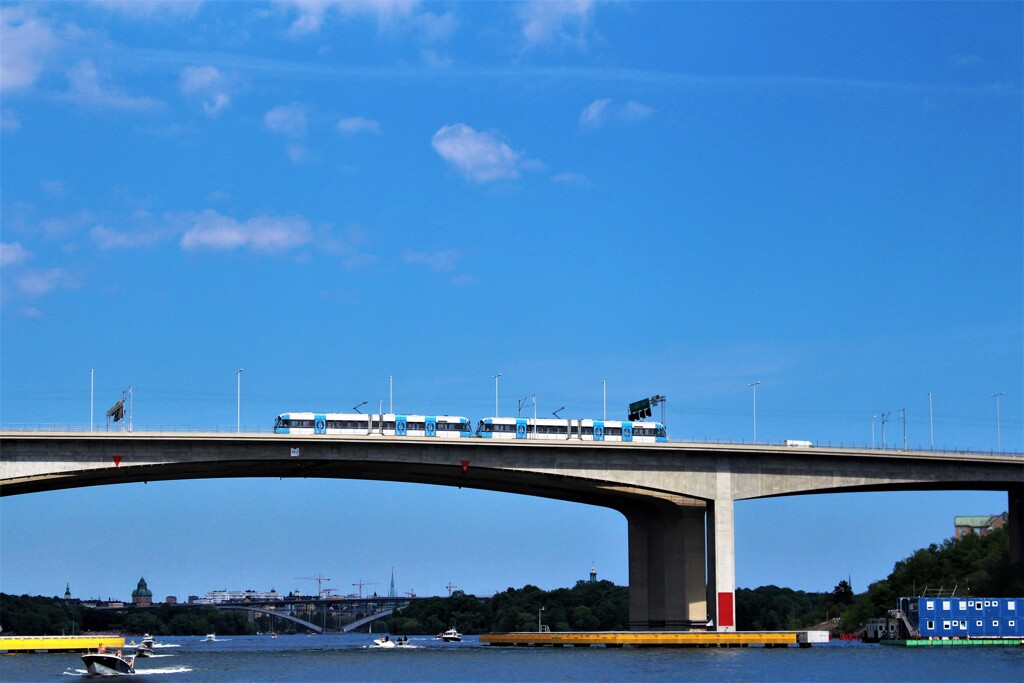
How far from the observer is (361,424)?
4429 inches

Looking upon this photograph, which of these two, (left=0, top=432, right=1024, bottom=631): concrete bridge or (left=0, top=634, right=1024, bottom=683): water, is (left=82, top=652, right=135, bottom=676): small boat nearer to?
(left=0, top=634, right=1024, bottom=683): water

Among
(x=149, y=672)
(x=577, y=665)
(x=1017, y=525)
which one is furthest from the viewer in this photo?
(x=1017, y=525)

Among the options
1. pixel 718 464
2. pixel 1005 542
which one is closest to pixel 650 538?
pixel 718 464

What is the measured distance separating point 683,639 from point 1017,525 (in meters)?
37.9

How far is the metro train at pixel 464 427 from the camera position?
365ft

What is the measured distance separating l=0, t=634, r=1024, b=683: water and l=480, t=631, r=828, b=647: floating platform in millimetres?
1597

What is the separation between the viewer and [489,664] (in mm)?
97062

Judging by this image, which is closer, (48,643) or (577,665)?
(577,665)

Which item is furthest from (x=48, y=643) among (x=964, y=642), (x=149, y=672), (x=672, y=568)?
(x=964, y=642)

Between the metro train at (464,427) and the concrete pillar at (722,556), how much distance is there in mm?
7754

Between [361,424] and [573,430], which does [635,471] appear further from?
[361,424]

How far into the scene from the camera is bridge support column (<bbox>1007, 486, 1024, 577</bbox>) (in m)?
129

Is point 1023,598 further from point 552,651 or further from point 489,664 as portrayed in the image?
point 489,664

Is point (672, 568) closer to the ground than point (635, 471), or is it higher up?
closer to the ground
